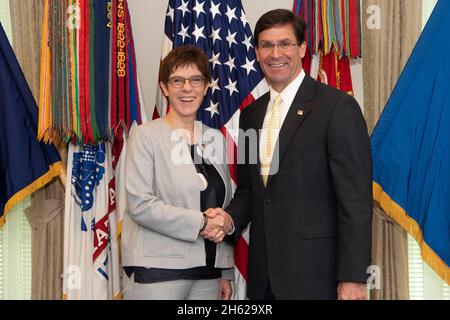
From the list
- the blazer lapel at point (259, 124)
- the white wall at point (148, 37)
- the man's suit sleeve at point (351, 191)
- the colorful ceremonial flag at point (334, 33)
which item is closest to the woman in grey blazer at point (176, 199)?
the blazer lapel at point (259, 124)

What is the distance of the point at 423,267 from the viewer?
343cm

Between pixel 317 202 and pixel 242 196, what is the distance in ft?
1.49

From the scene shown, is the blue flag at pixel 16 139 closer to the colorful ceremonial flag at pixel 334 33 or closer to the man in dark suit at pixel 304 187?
the man in dark suit at pixel 304 187

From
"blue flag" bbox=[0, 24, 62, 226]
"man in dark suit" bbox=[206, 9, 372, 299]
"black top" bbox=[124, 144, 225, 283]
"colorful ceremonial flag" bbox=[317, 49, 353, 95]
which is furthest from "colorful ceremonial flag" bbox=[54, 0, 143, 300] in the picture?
"colorful ceremonial flag" bbox=[317, 49, 353, 95]

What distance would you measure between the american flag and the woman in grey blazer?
63 cm

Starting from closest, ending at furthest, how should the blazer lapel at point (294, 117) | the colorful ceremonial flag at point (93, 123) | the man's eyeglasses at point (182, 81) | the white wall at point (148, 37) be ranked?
the blazer lapel at point (294, 117) → the man's eyeglasses at point (182, 81) → the colorful ceremonial flag at point (93, 123) → the white wall at point (148, 37)

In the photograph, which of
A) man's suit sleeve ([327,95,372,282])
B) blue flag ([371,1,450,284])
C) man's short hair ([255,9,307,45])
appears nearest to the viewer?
man's suit sleeve ([327,95,372,282])

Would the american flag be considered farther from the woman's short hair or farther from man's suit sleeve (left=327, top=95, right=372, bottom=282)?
man's suit sleeve (left=327, top=95, right=372, bottom=282)

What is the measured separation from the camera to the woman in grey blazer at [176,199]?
7.97 feet

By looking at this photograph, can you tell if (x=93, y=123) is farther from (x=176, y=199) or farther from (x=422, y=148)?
(x=422, y=148)

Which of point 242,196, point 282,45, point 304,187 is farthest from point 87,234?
point 282,45

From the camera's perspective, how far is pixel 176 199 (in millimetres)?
2502

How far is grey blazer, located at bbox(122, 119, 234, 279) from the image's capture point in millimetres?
2422

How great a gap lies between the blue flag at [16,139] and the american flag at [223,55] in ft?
2.40
